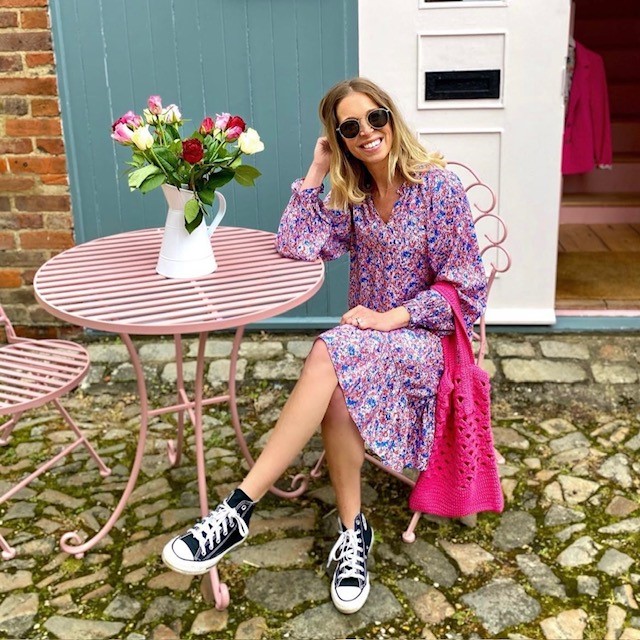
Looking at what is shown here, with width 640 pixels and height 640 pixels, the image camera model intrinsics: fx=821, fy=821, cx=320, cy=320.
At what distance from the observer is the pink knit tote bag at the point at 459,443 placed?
228cm

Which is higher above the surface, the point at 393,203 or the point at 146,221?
the point at 393,203

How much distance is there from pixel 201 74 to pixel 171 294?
1.62 meters

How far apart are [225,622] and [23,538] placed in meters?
→ 0.78

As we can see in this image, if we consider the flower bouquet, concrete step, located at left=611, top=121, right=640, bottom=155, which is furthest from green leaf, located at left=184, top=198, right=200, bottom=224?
concrete step, located at left=611, top=121, right=640, bottom=155

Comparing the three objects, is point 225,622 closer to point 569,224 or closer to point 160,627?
point 160,627

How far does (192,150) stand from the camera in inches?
83.3

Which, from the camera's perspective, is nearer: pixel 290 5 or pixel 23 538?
pixel 23 538

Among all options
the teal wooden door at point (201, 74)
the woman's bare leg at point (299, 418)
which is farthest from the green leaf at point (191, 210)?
the teal wooden door at point (201, 74)

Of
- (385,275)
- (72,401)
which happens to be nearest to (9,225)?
(72,401)

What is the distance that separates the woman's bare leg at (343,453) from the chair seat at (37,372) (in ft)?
2.73

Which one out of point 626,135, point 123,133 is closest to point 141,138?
point 123,133

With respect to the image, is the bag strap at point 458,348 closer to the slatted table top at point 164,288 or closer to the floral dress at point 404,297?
the floral dress at point 404,297

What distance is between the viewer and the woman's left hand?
2266 mm

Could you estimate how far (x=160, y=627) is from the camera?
6.98ft
